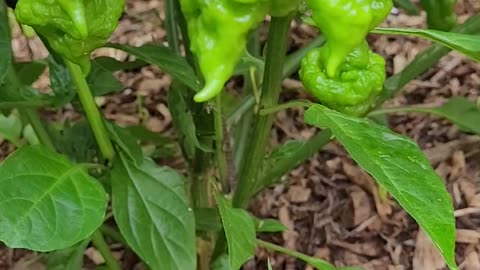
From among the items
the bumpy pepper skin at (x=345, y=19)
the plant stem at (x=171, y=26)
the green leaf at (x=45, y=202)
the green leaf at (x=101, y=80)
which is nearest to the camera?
the bumpy pepper skin at (x=345, y=19)

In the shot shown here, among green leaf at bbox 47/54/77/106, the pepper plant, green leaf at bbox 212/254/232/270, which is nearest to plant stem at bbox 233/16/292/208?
the pepper plant

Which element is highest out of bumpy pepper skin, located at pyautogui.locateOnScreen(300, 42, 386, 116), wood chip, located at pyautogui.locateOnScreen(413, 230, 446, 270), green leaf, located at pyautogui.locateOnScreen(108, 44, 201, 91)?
bumpy pepper skin, located at pyautogui.locateOnScreen(300, 42, 386, 116)

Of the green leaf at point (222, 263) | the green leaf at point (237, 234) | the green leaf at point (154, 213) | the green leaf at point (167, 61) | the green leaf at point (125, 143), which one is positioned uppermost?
the green leaf at point (167, 61)

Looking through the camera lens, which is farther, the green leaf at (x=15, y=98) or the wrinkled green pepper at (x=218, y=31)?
the green leaf at (x=15, y=98)

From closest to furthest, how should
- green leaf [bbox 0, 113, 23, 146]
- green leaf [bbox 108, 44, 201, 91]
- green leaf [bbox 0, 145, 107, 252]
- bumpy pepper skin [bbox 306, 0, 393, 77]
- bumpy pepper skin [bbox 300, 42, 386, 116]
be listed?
bumpy pepper skin [bbox 306, 0, 393, 77]
bumpy pepper skin [bbox 300, 42, 386, 116]
green leaf [bbox 0, 145, 107, 252]
green leaf [bbox 108, 44, 201, 91]
green leaf [bbox 0, 113, 23, 146]

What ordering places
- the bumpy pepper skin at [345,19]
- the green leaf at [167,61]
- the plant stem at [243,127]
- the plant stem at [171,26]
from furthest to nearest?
1. the plant stem at [243,127]
2. the plant stem at [171,26]
3. the green leaf at [167,61]
4. the bumpy pepper skin at [345,19]

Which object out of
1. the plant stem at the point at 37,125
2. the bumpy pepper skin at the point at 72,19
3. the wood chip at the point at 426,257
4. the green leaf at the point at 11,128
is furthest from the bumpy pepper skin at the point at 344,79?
the green leaf at the point at 11,128

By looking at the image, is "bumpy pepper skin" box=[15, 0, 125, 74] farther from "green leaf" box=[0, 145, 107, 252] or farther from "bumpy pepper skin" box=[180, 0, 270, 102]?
"green leaf" box=[0, 145, 107, 252]

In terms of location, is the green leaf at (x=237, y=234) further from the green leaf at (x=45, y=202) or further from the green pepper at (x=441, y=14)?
the green pepper at (x=441, y=14)
